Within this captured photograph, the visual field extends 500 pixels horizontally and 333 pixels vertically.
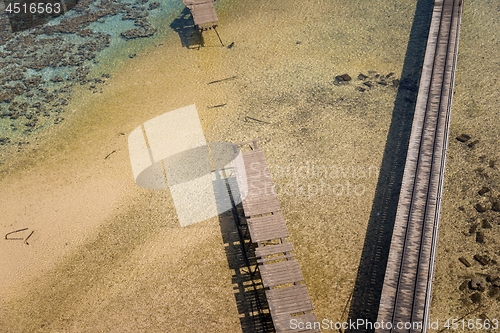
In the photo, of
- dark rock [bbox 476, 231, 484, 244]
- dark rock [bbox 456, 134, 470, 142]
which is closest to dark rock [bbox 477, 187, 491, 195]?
dark rock [bbox 476, 231, 484, 244]

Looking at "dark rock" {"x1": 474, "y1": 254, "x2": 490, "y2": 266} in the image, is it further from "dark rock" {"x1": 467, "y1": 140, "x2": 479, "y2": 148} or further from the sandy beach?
"dark rock" {"x1": 467, "y1": 140, "x2": 479, "y2": 148}

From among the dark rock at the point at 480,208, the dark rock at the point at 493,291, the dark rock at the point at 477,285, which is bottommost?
the dark rock at the point at 493,291

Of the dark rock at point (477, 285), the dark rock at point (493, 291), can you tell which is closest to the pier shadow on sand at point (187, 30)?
the dark rock at point (477, 285)

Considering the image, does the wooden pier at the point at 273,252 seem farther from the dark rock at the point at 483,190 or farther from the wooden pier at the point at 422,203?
the dark rock at the point at 483,190

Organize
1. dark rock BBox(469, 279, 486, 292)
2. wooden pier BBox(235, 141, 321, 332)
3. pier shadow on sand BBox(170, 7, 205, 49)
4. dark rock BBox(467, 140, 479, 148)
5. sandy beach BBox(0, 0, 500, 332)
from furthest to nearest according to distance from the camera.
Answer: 1. pier shadow on sand BBox(170, 7, 205, 49)
2. dark rock BBox(467, 140, 479, 148)
3. sandy beach BBox(0, 0, 500, 332)
4. dark rock BBox(469, 279, 486, 292)
5. wooden pier BBox(235, 141, 321, 332)

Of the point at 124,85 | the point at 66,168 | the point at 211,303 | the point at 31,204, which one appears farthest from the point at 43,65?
the point at 211,303

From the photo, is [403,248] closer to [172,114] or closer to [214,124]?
→ [214,124]
